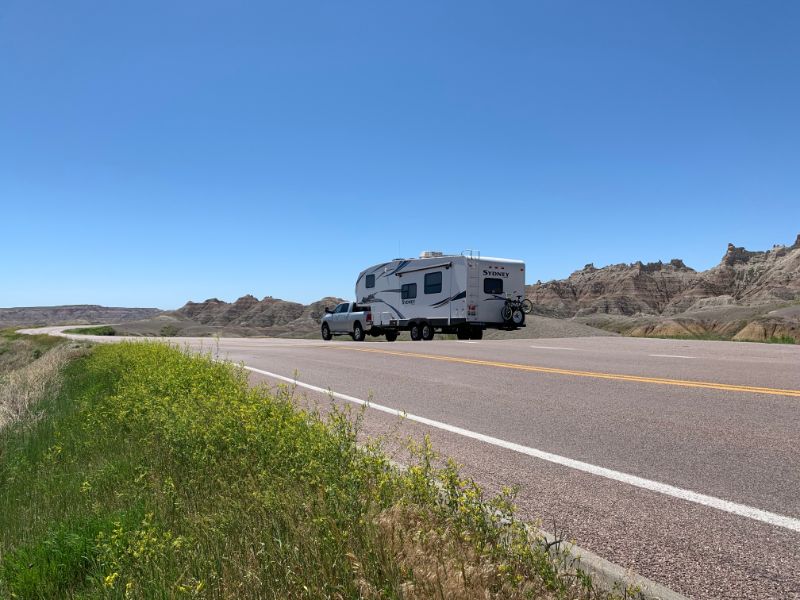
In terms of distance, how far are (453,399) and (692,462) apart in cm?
391

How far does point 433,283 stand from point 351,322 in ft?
19.6

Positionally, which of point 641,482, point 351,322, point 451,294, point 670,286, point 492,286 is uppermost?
point 670,286

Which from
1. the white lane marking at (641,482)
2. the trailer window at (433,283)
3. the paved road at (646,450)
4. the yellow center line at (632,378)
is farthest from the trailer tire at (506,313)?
the white lane marking at (641,482)

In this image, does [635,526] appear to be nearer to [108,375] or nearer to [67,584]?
[67,584]

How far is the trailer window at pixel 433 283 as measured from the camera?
25078 mm

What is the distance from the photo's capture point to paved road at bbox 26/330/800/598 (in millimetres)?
3117

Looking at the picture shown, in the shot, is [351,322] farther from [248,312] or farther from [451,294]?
[248,312]

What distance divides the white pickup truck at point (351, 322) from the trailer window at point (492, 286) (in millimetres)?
5610

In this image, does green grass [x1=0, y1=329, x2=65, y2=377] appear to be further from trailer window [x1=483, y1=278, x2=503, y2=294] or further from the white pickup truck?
trailer window [x1=483, y1=278, x2=503, y2=294]

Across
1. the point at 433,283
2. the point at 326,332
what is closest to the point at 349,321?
the point at 326,332

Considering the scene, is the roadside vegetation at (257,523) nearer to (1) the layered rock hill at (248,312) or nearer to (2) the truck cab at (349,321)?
(2) the truck cab at (349,321)

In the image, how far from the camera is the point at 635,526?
3477 millimetres

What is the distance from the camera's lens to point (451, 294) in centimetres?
2444

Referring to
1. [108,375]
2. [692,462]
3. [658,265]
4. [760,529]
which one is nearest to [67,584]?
[760,529]
